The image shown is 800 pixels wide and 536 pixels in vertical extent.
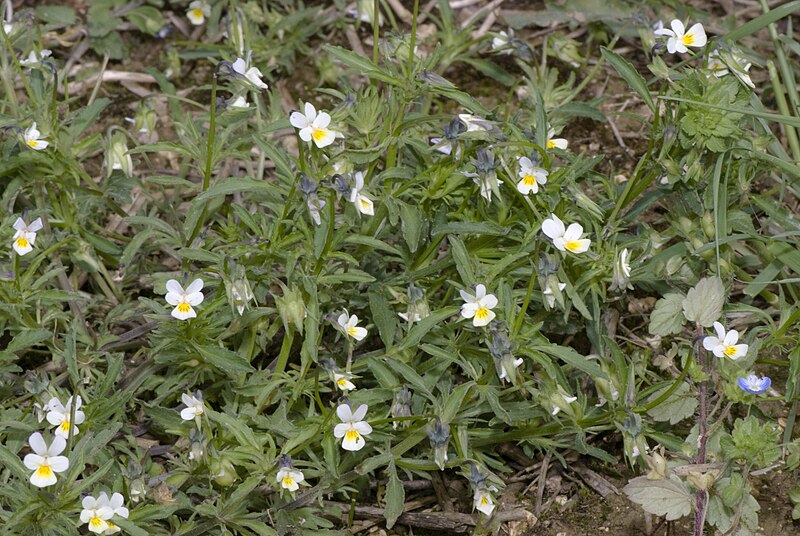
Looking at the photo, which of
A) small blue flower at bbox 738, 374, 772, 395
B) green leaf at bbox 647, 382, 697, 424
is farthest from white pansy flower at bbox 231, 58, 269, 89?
small blue flower at bbox 738, 374, 772, 395

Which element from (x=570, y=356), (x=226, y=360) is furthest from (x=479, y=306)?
(x=226, y=360)

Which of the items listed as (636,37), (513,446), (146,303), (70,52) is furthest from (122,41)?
(513,446)

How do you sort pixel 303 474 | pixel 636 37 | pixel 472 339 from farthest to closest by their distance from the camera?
pixel 636 37
pixel 472 339
pixel 303 474

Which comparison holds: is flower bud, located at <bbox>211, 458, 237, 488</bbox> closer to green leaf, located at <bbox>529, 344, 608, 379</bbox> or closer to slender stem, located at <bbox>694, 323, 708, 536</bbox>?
green leaf, located at <bbox>529, 344, 608, 379</bbox>

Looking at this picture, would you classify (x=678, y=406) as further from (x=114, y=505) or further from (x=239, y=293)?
(x=114, y=505)

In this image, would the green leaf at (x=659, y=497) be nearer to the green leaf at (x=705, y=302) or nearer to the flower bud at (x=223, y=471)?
the green leaf at (x=705, y=302)

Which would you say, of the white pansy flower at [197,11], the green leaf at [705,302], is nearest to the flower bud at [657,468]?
the green leaf at [705,302]

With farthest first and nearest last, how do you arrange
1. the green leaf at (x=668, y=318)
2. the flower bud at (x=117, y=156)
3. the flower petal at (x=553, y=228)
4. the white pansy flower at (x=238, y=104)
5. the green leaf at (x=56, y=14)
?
1. the green leaf at (x=56, y=14)
2. the flower bud at (x=117, y=156)
3. the white pansy flower at (x=238, y=104)
4. the green leaf at (x=668, y=318)
5. the flower petal at (x=553, y=228)

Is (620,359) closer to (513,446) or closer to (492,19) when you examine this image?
(513,446)
